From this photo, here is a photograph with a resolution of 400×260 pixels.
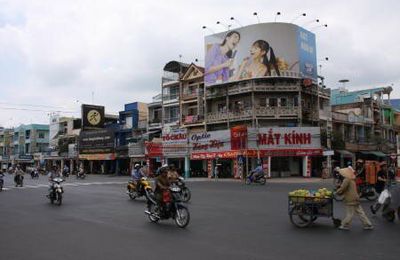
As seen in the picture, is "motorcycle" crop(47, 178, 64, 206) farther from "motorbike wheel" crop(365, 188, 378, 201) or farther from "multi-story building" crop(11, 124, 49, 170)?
"multi-story building" crop(11, 124, 49, 170)

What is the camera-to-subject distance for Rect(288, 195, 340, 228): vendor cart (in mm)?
11406

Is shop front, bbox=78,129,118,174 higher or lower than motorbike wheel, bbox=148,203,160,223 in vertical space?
higher

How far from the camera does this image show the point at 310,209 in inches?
455

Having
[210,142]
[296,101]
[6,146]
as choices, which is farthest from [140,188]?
[6,146]

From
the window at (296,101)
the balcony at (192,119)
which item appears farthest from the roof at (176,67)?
the window at (296,101)

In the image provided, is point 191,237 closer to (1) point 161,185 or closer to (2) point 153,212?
(1) point 161,185

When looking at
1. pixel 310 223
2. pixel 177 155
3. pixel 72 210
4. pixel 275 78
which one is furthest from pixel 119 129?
pixel 310 223

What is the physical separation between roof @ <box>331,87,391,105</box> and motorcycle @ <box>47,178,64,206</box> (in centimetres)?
5084

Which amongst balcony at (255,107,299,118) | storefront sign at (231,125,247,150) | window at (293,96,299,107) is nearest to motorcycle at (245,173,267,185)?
storefront sign at (231,125,247,150)

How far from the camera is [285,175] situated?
159 ft

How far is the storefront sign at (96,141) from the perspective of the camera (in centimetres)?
7043

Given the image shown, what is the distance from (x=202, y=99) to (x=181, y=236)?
45.0 metres

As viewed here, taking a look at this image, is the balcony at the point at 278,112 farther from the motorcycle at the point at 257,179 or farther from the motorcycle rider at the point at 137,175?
the motorcycle rider at the point at 137,175

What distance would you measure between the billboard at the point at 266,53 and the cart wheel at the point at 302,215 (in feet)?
121
